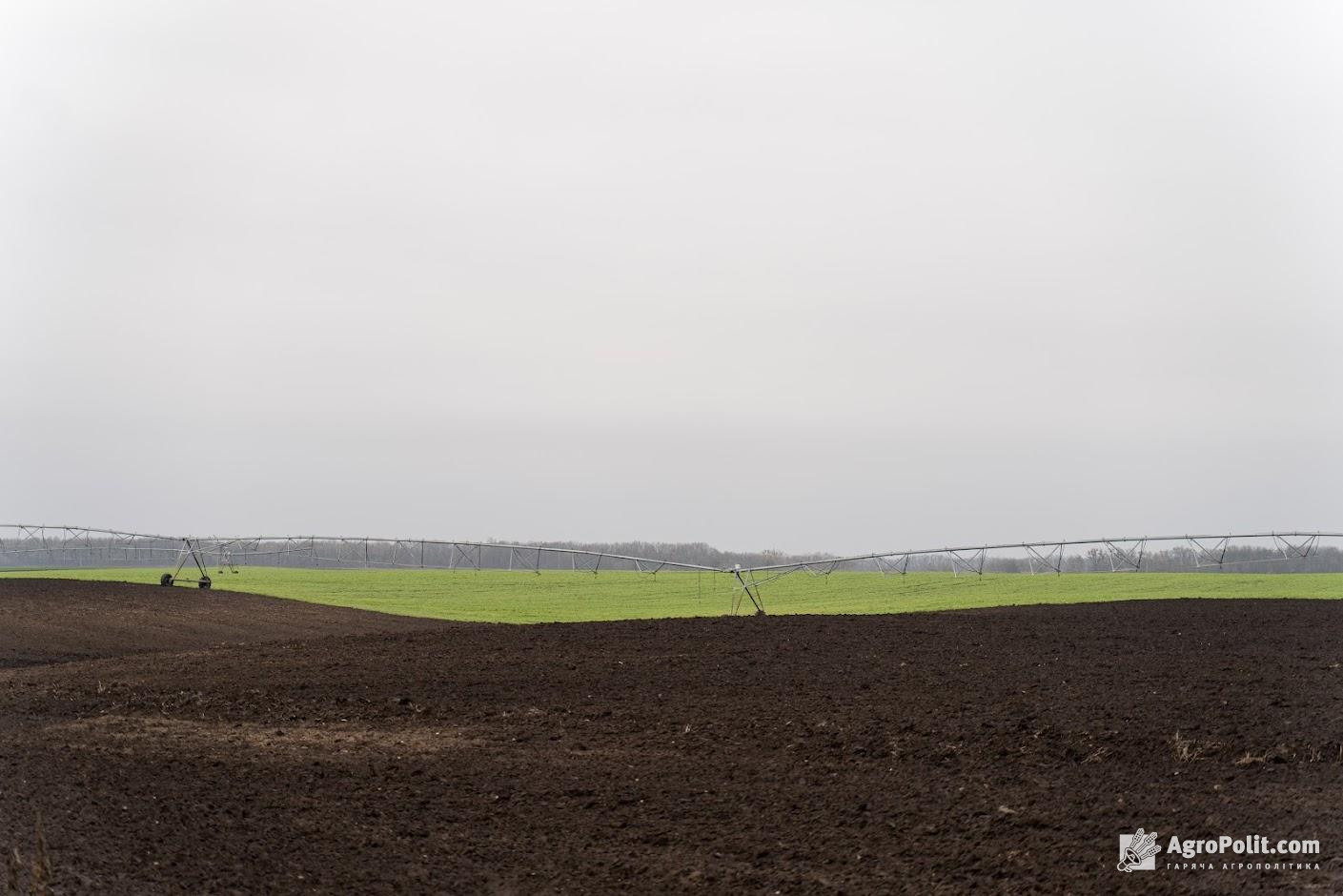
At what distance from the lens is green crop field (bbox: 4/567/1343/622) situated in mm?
30812

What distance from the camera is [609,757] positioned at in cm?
1072

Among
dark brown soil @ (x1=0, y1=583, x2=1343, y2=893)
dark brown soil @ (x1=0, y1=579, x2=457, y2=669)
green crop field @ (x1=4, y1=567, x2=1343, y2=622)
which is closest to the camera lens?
dark brown soil @ (x1=0, y1=583, x2=1343, y2=893)

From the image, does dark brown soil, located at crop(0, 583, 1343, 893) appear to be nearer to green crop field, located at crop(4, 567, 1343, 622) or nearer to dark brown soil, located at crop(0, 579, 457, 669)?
dark brown soil, located at crop(0, 579, 457, 669)

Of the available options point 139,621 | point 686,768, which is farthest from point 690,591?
point 686,768

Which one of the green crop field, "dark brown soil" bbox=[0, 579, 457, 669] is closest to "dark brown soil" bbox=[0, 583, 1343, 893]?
"dark brown soil" bbox=[0, 579, 457, 669]

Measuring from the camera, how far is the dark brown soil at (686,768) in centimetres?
758

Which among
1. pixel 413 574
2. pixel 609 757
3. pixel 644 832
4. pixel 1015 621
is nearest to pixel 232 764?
pixel 609 757

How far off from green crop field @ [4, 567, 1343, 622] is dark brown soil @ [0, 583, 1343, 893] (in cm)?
1270

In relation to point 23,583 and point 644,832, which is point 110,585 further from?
point 644,832

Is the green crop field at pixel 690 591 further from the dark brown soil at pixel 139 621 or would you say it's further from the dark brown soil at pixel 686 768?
the dark brown soil at pixel 686 768

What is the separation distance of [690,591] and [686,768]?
27.6 m

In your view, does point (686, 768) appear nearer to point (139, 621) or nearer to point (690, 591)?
point (139, 621)

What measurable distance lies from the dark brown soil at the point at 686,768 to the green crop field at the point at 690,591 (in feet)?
41.7

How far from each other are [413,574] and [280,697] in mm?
34432
